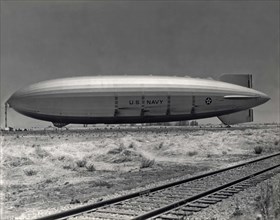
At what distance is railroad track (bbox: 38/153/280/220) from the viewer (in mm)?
9969

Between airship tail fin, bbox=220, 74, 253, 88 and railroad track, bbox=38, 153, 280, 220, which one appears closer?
railroad track, bbox=38, 153, 280, 220

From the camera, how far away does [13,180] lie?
1906 cm

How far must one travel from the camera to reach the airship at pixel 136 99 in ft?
98.6

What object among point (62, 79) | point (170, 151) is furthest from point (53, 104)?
point (170, 151)

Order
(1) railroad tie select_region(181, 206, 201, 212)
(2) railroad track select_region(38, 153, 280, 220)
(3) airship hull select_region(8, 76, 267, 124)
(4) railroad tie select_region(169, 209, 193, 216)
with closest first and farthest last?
(2) railroad track select_region(38, 153, 280, 220), (4) railroad tie select_region(169, 209, 193, 216), (1) railroad tie select_region(181, 206, 201, 212), (3) airship hull select_region(8, 76, 267, 124)

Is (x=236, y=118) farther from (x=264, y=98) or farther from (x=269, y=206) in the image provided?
(x=269, y=206)

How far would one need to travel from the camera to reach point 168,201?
11922mm

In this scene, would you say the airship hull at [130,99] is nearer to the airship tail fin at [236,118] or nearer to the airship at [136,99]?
the airship at [136,99]

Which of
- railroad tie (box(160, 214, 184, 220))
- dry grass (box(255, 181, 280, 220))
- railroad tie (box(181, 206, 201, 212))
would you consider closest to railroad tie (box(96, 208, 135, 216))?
railroad tie (box(160, 214, 184, 220))

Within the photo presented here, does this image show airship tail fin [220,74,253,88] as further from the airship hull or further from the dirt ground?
the dirt ground

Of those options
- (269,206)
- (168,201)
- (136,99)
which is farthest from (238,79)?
(168,201)

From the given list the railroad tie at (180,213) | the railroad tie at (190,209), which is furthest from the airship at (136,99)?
the railroad tie at (180,213)

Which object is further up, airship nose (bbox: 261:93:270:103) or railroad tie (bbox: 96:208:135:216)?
airship nose (bbox: 261:93:270:103)

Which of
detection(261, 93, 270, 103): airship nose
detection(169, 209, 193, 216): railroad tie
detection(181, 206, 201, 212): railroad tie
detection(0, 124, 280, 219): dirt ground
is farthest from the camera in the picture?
detection(261, 93, 270, 103): airship nose
